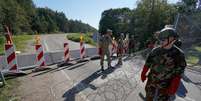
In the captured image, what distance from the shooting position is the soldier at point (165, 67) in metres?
3.39

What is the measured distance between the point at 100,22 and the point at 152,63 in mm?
94377

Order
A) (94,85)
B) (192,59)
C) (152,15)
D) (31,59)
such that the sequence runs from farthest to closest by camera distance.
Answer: (152,15) → (192,59) → (31,59) → (94,85)

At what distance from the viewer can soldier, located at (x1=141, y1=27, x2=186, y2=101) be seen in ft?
11.1

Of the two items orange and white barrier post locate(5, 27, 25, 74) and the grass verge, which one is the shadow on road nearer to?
orange and white barrier post locate(5, 27, 25, 74)

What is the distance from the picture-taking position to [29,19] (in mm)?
72438

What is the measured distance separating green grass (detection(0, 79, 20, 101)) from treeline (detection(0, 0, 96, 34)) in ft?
91.9

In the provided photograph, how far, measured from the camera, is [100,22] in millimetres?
97062

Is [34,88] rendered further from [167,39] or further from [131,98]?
[167,39]

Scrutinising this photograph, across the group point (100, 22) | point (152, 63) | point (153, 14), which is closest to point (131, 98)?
point (152, 63)

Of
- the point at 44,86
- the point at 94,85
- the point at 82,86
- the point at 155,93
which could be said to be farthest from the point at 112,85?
the point at 155,93

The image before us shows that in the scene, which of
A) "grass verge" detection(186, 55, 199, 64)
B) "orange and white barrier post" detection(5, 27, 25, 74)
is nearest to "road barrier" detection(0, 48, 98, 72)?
"orange and white barrier post" detection(5, 27, 25, 74)

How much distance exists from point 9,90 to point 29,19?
70565 millimetres

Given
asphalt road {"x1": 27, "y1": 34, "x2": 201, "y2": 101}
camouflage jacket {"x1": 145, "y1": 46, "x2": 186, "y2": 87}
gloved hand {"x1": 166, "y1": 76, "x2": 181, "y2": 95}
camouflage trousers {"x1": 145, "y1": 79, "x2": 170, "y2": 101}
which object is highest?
camouflage jacket {"x1": 145, "y1": 46, "x2": 186, "y2": 87}

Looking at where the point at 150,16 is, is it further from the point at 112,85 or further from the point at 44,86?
the point at 44,86
